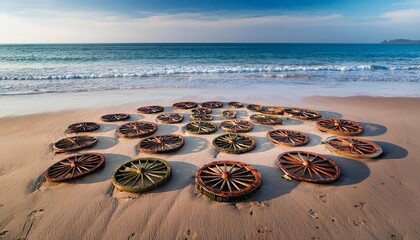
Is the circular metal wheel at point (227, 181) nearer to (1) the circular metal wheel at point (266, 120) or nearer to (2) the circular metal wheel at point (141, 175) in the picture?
(2) the circular metal wheel at point (141, 175)

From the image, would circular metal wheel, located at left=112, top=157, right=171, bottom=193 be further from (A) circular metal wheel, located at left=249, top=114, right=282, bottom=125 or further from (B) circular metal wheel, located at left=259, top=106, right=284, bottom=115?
(B) circular metal wheel, located at left=259, top=106, right=284, bottom=115

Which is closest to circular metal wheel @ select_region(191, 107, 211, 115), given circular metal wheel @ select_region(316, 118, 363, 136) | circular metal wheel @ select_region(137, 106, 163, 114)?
circular metal wheel @ select_region(137, 106, 163, 114)

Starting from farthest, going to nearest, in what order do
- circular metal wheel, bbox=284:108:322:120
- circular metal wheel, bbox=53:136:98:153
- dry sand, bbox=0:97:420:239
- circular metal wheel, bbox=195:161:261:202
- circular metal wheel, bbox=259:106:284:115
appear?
circular metal wheel, bbox=259:106:284:115 < circular metal wheel, bbox=284:108:322:120 < circular metal wheel, bbox=53:136:98:153 < circular metal wheel, bbox=195:161:261:202 < dry sand, bbox=0:97:420:239

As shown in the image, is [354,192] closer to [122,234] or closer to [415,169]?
[415,169]

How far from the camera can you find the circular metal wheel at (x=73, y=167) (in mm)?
5416

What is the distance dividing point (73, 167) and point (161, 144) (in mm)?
2489

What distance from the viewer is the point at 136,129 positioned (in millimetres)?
8289

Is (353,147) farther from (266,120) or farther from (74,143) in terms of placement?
(74,143)

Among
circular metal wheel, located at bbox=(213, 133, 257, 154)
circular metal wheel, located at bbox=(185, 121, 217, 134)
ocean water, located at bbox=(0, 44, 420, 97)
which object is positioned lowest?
ocean water, located at bbox=(0, 44, 420, 97)

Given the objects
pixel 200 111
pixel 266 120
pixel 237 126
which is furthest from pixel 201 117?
pixel 266 120

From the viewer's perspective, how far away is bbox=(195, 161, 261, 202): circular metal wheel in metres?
4.64

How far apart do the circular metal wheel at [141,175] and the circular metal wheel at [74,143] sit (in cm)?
227

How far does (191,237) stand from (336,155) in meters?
5.17

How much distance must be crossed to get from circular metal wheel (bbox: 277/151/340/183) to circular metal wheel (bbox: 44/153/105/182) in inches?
199
